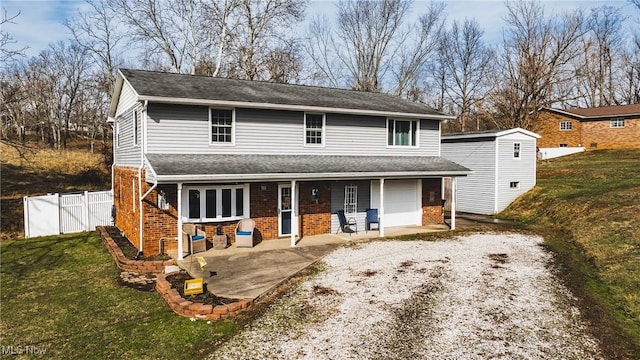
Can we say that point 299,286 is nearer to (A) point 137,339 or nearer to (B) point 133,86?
(A) point 137,339

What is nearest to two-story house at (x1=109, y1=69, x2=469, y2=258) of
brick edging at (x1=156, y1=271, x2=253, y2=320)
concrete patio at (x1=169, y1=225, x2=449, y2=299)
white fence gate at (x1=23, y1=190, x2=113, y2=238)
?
concrete patio at (x1=169, y1=225, x2=449, y2=299)

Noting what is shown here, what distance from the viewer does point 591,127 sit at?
38062mm

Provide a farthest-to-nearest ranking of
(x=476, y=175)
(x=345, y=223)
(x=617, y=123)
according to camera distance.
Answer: (x=617, y=123) < (x=476, y=175) < (x=345, y=223)

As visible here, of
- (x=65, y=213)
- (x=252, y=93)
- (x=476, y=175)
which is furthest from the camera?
(x=476, y=175)

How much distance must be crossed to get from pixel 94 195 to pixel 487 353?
17059mm

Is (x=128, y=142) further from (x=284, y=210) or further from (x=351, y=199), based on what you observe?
(x=351, y=199)

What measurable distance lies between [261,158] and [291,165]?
1132 millimetres

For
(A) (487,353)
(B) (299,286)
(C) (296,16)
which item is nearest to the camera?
(A) (487,353)

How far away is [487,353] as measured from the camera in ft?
22.1

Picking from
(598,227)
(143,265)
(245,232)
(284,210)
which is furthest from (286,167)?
(598,227)

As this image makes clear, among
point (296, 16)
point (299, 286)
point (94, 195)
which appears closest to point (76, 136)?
point (296, 16)

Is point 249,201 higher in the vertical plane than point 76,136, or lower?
lower

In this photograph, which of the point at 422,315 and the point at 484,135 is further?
the point at 484,135

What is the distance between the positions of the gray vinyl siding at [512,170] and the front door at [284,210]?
1211 centimetres
